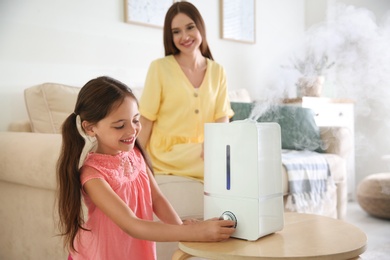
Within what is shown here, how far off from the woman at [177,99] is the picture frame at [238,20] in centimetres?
141

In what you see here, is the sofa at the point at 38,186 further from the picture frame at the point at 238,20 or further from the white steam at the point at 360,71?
the picture frame at the point at 238,20

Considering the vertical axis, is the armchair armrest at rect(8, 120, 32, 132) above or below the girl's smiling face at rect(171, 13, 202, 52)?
below

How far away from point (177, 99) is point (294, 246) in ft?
3.53

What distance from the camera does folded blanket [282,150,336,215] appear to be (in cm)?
224

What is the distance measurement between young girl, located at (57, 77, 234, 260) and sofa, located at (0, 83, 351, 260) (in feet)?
1.36

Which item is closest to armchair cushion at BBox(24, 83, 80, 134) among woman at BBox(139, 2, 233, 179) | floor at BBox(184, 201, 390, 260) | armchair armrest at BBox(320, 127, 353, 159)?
woman at BBox(139, 2, 233, 179)

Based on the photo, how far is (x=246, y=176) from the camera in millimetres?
983

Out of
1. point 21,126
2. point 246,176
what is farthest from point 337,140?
point 246,176

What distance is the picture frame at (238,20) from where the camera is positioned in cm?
335

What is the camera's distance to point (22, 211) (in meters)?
1.88

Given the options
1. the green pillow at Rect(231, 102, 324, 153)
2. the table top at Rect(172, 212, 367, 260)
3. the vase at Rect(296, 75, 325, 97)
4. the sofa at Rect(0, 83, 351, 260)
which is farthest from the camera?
the vase at Rect(296, 75, 325, 97)

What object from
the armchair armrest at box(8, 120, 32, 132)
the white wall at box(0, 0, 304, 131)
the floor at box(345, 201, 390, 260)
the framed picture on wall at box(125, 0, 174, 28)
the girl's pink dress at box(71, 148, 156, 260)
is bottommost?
the floor at box(345, 201, 390, 260)

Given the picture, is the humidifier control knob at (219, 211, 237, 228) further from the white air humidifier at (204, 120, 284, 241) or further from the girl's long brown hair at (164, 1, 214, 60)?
the girl's long brown hair at (164, 1, 214, 60)

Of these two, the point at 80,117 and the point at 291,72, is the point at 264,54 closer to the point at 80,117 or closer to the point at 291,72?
the point at 291,72
